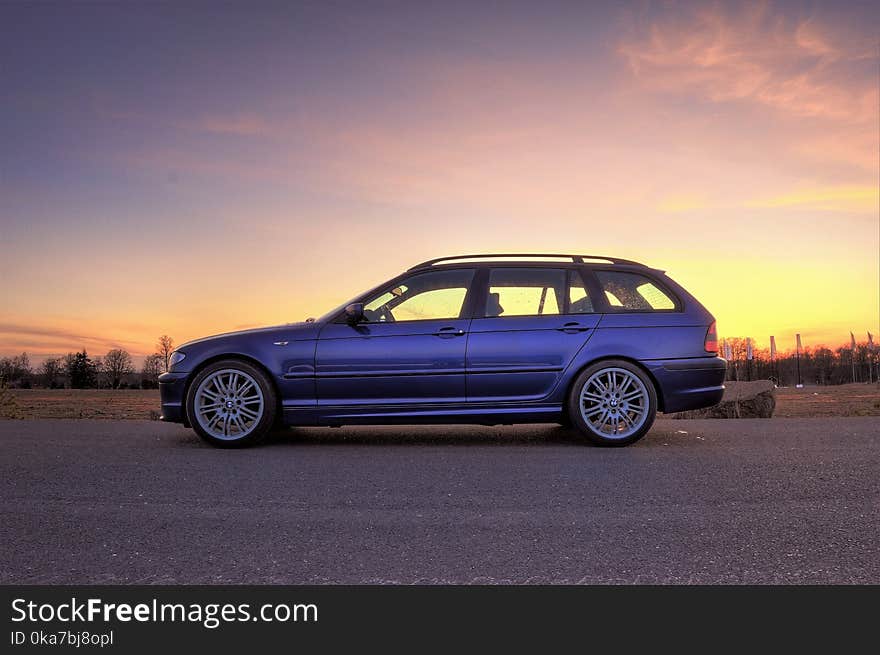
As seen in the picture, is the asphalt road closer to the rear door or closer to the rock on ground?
the rear door

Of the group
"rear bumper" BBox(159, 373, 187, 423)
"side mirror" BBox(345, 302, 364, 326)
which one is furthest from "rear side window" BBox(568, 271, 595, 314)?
"rear bumper" BBox(159, 373, 187, 423)

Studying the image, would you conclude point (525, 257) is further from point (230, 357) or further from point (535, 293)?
point (230, 357)

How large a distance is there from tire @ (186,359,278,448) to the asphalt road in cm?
26

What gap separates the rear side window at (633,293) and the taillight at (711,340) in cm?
41

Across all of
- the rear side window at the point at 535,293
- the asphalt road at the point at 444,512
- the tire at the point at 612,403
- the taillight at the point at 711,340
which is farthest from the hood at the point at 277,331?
the taillight at the point at 711,340

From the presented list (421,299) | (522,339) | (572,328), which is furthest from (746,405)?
(421,299)

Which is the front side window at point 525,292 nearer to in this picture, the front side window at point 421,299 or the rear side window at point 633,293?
the front side window at point 421,299

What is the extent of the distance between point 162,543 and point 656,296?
535cm

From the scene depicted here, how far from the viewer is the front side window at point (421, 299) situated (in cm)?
741

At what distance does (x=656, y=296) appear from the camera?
759 centimetres

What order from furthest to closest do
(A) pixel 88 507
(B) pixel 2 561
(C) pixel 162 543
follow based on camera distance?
(A) pixel 88 507 → (C) pixel 162 543 → (B) pixel 2 561

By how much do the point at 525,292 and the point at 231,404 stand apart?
9.83 feet
